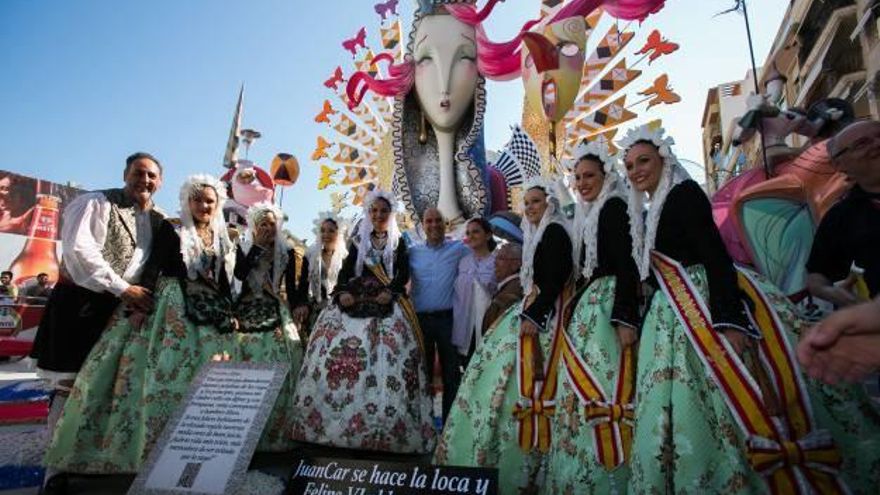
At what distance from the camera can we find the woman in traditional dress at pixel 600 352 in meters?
2.00

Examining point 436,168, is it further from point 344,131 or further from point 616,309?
point 616,309

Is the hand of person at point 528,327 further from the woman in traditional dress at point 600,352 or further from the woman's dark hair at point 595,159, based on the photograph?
the woman's dark hair at point 595,159

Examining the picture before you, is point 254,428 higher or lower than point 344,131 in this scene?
lower

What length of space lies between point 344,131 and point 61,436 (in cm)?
738

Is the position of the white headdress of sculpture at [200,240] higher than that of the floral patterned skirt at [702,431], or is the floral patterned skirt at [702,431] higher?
the white headdress of sculpture at [200,240]

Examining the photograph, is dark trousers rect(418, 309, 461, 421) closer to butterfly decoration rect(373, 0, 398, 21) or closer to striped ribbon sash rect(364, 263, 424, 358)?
striped ribbon sash rect(364, 263, 424, 358)

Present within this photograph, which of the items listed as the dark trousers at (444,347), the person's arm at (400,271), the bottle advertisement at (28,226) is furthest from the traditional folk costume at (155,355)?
the bottle advertisement at (28,226)

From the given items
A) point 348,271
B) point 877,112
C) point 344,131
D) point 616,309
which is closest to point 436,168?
point 344,131

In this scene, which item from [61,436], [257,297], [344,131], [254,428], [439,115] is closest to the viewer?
[254,428]

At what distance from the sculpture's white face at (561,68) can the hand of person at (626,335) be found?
5702mm

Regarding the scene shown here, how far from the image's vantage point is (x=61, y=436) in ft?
8.38

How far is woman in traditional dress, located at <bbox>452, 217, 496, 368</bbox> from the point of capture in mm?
3672

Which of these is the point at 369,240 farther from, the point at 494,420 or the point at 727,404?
the point at 727,404

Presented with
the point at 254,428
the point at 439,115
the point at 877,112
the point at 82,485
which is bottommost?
the point at 82,485
